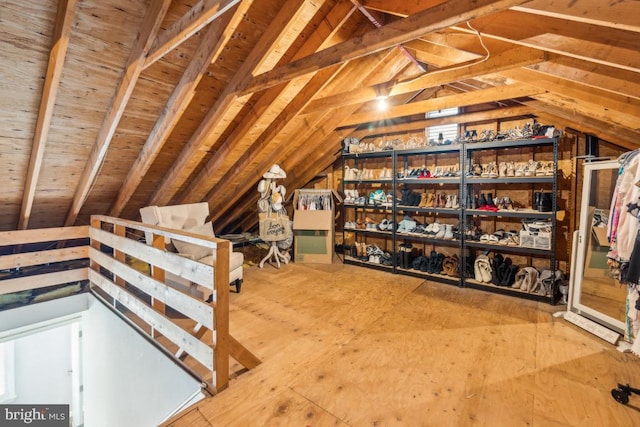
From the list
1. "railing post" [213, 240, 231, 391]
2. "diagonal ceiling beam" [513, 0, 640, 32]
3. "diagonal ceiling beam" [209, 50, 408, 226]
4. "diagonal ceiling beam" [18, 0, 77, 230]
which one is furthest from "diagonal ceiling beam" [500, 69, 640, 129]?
"diagonal ceiling beam" [18, 0, 77, 230]

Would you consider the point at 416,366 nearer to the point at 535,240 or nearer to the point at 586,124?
the point at 535,240

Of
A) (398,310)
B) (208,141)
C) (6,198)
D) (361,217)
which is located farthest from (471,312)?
(6,198)

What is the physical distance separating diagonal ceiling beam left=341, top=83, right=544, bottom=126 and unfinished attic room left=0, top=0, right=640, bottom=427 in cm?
2

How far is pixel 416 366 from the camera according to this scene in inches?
84.4

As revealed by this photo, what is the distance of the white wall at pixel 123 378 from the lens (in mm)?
2287

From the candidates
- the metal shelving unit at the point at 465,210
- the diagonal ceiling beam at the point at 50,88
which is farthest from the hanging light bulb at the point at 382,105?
the diagonal ceiling beam at the point at 50,88

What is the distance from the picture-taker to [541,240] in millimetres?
3295

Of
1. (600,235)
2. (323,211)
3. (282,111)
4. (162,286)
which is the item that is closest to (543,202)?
(600,235)

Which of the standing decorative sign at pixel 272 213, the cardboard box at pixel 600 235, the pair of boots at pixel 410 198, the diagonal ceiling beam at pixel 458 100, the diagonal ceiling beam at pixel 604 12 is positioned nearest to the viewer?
the diagonal ceiling beam at pixel 604 12

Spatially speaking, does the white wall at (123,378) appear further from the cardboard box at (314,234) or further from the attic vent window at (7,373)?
the cardboard box at (314,234)

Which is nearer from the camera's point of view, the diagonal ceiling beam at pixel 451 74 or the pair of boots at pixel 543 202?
the diagonal ceiling beam at pixel 451 74

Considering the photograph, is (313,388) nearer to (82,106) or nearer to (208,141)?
(208,141)

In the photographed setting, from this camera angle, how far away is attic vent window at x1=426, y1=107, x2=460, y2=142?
13.7 feet

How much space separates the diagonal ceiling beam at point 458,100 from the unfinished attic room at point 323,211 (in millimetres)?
25
